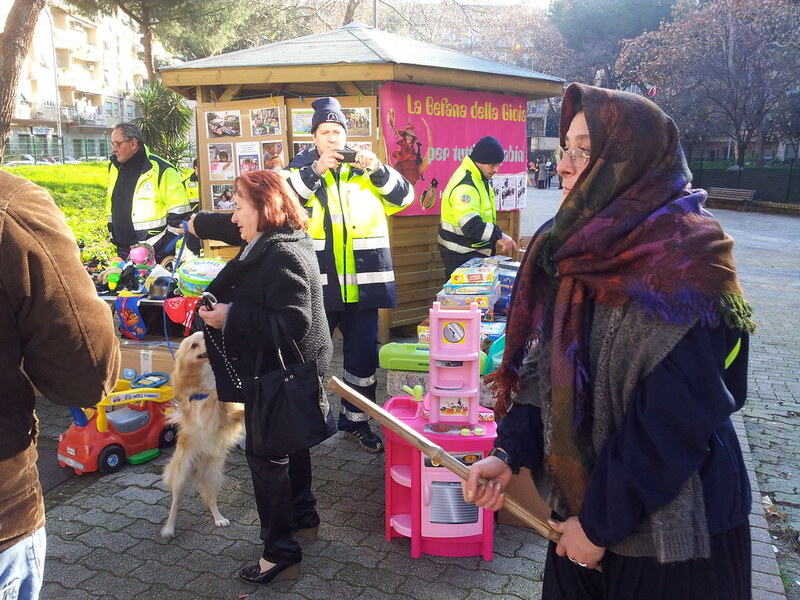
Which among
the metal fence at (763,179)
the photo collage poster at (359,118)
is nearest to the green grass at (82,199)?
the photo collage poster at (359,118)

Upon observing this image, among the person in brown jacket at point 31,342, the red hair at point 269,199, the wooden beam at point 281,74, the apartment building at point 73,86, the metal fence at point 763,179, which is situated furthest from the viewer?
the apartment building at point 73,86

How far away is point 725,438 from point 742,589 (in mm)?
379

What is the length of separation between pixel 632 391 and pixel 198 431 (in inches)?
99.8

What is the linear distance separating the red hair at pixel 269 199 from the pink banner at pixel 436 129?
369 cm

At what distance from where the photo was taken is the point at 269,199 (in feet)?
10.1

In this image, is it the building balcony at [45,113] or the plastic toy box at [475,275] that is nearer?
the plastic toy box at [475,275]

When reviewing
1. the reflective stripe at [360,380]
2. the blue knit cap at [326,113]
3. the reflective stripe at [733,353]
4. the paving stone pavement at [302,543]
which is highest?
the blue knit cap at [326,113]

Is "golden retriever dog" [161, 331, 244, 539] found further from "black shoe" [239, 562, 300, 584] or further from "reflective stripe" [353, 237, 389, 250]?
"reflective stripe" [353, 237, 389, 250]

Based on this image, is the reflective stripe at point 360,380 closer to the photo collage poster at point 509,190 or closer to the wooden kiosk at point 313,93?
the wooden kiosk at point 313,93

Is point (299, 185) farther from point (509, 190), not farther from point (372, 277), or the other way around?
point (509, 190)

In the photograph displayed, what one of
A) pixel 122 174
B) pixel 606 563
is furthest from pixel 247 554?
pixel 122 174

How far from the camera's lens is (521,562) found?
10.9 ft

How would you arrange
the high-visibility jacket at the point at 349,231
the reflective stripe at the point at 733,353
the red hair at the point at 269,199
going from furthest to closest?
the high-visibility jacket at the point at 349,231 → the red hair at the point at 269,199 → the reflective stripe at the point at 733,353

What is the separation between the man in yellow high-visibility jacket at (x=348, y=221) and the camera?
418 cm
